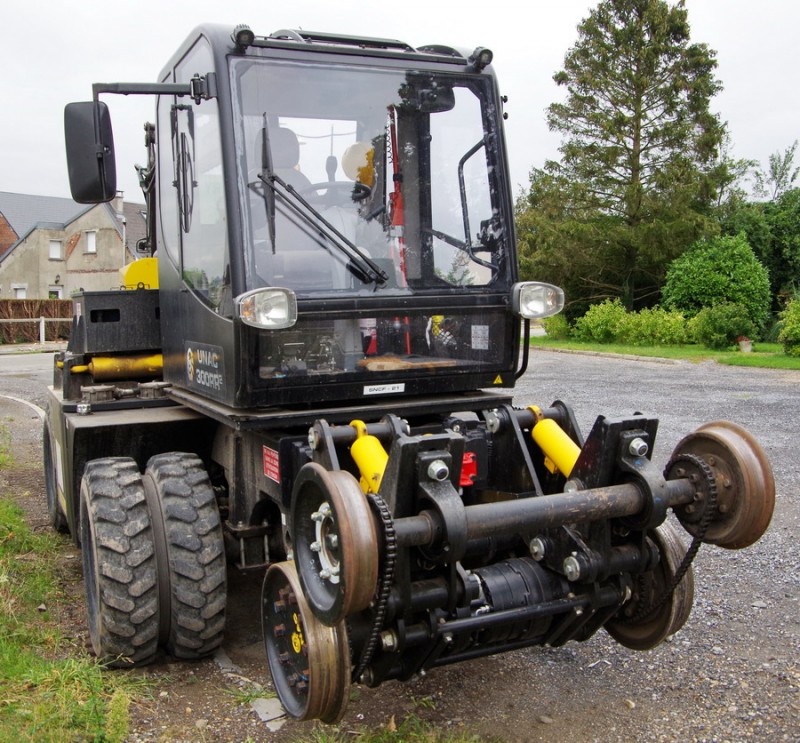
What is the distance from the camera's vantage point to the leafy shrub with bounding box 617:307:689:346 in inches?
870

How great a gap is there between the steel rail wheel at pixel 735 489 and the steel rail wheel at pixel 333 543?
1.43 metres

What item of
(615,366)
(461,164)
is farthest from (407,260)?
(615,366)

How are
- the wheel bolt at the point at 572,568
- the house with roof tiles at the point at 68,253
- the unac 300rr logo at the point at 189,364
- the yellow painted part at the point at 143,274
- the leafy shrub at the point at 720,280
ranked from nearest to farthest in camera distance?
the wheel bolt at the point at 572,568 → the unac 300rr logo at the point at 189,364 → the yellow painted part at the point at 143,274 → the leafy shrub at the point at 720,280 → the house with roof tiles at the point at 68,253

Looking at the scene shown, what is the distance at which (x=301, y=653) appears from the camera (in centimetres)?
329

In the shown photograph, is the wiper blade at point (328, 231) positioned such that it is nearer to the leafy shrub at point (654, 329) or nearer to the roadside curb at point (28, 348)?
the leafy shrub at point (654, 329)

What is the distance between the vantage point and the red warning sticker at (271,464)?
372cm

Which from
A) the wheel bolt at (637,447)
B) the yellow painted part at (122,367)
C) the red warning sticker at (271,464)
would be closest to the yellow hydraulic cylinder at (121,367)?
the yellow painted part at (122,367)

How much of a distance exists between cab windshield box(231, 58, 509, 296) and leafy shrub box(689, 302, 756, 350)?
17.7 metres

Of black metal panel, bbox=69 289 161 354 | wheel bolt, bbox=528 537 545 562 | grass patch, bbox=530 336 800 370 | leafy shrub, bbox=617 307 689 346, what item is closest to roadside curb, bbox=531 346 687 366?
grass patch, bbox=530 336 800 370

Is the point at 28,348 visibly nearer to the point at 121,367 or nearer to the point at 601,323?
the point at 601,323

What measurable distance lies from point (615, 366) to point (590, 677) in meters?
14.5

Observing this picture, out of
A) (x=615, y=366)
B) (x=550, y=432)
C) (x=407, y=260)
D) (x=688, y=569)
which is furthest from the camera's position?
(x=615, y=366)

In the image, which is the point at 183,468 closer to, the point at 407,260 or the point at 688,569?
the point at 407,260

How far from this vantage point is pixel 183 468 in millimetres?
4172
